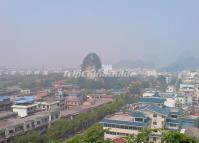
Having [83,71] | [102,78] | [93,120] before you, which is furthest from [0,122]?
[83,71]

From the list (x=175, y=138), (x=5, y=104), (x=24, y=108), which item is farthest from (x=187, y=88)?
(x=175, y=138)

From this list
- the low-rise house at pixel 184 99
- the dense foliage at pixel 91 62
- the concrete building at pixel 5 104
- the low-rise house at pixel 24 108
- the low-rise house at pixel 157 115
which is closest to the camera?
the low-rise house at pixel 157 115

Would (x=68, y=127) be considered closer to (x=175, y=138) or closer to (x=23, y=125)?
(x=23, y=125)

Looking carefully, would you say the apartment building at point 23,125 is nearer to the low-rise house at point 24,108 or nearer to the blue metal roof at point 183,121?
the low-rise house at point 24,108

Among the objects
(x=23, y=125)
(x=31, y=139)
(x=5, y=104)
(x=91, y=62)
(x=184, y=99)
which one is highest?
(x=91, y=62)

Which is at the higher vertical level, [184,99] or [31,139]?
[184,99]

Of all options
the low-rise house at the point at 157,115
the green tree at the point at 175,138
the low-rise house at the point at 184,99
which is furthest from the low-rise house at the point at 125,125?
the low-rise house at the point at 184,99


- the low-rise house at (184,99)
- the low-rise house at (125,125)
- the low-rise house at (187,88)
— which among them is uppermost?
the low-rise house at (187,88)

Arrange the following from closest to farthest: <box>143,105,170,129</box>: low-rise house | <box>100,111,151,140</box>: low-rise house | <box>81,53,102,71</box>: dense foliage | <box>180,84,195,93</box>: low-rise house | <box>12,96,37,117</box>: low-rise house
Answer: <box>100,111,151,140</box>: low-rise house
<box>143,105,170,129</box>: low-rise house
<box>12,96,37,117</box>: low-rise house
<box>180,84,195,93</box>: low-rise house
<box>81,53,102,71</box>: dense foliage

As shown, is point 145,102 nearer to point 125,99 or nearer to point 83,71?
point 125,99

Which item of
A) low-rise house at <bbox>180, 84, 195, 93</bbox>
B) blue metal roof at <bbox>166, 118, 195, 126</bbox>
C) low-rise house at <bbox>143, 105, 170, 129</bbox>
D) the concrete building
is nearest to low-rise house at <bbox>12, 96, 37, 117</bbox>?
the concrete building

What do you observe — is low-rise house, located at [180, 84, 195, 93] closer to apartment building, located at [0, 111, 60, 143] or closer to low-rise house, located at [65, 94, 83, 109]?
low-rise house, located at [65, 94, 83, 109]
